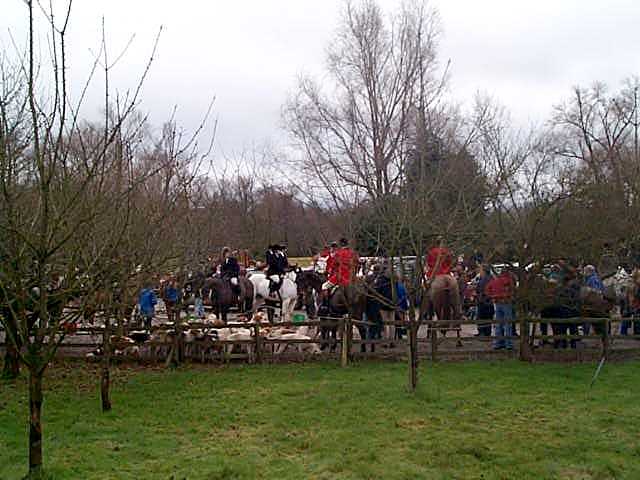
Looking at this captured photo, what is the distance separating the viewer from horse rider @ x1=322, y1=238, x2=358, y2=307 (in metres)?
13.8

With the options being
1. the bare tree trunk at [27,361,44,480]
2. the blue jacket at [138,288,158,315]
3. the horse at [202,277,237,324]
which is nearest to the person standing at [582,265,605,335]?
the horse at [202,277,237,324]

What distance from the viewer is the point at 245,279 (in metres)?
19.9

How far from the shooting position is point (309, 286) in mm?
19453

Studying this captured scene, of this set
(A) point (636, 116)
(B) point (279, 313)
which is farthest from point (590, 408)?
(A) point (636, 116)

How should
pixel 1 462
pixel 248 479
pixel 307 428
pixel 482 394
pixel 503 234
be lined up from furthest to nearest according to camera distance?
pixel 503 234, pixel 482 394, pixel 307 428, pixel 1 462, pixel 248 479

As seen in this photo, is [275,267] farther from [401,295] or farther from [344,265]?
[344,265]

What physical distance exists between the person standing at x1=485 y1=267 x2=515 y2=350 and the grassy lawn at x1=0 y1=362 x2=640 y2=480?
55.6 inches

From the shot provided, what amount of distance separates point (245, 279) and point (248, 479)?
1335cm

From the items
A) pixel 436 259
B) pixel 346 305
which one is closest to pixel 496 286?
pixel 436 259

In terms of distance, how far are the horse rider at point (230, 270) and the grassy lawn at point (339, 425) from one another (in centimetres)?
643

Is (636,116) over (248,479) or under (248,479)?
over

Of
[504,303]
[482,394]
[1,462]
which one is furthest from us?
[504,303]

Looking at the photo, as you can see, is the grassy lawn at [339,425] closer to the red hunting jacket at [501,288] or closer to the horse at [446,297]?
the red hunting jacket at [501,288]

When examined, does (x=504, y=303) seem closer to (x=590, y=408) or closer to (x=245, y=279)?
(x=590, y=408)
